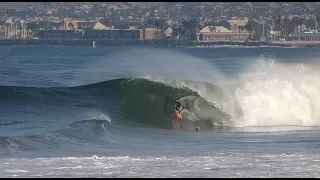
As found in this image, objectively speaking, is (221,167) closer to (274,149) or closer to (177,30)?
(274,149)

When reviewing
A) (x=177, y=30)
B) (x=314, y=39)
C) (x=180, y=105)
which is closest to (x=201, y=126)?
(x=180, y=105)

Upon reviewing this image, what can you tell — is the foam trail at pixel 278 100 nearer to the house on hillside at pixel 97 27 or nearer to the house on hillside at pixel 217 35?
the house on hillside at pixel 217 35

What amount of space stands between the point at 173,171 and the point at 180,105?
10538 mm

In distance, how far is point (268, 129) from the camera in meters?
24.3

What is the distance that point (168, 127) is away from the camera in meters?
24.8

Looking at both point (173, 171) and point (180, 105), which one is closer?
point (173, 171)

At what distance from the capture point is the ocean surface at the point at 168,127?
16.0m

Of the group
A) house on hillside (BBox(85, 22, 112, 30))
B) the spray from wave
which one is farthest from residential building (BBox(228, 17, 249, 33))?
the spray from wave

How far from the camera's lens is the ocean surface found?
630 inches

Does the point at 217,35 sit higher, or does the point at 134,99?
the point at 134,99

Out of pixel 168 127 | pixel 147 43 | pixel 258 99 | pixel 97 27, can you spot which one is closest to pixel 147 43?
pixel 147 43

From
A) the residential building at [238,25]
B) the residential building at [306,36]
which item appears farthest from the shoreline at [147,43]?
the residential building at [238,25]

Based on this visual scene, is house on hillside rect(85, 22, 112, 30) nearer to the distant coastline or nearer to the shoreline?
the shoreline

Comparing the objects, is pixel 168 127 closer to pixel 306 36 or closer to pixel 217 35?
pixel 306 36
